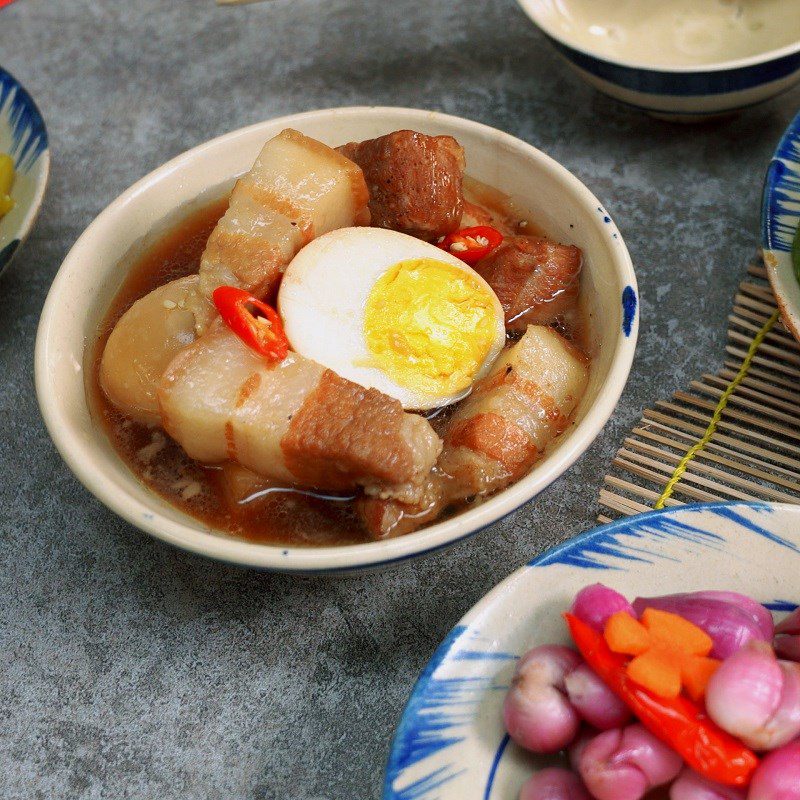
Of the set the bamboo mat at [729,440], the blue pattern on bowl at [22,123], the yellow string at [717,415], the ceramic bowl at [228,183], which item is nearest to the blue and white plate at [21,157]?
the blue pattern on bowl at [22,123]

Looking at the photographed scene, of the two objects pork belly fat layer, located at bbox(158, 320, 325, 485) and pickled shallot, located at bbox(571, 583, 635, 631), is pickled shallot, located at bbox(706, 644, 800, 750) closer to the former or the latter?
pickled shallot, located at bbox(571, 583, 635, 631)

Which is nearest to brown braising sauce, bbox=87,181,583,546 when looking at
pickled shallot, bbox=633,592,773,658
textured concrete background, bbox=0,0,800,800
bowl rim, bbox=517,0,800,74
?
textured concrete background, bbox=0,0,800,800

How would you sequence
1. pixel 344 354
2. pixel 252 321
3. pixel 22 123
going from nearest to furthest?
1. pixel 252 321
2. pixel 344 354
3. pixel 22 123

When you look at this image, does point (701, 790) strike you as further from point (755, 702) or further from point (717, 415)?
point (717, 415)

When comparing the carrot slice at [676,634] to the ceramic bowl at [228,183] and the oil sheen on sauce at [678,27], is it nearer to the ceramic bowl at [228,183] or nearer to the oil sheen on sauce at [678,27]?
the ceramic bowl at [228,183]

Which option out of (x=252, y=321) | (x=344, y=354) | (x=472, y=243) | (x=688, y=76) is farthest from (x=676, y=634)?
(x=688, y=76)

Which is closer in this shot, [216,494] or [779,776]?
[779,776]
